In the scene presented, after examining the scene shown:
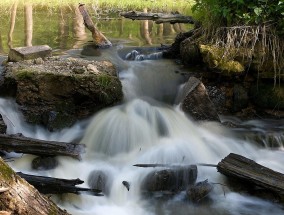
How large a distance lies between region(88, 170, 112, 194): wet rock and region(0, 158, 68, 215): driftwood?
2148 millimetres

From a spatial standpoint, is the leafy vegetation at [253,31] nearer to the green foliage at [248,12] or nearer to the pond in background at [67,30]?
the green foliage at [248,12]

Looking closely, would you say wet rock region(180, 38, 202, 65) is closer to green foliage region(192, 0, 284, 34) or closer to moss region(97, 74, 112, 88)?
green foliage region(192, 0, 284, 34)

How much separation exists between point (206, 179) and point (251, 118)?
81.1 inches

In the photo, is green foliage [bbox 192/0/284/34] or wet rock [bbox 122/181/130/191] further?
green foliage [bbox 192/0/284/34]

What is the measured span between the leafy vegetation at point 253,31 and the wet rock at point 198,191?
2527 millimetres

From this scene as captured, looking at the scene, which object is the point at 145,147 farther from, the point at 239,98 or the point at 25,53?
the point at 25,53

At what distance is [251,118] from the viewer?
676 centimetres

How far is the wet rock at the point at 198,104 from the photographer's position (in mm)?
6457

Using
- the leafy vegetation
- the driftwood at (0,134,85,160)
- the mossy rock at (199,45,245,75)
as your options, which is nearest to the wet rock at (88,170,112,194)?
the driftwood at (0,134,85,160)

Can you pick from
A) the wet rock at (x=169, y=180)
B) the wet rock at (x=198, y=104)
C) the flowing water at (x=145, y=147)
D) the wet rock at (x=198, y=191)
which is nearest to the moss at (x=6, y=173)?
the flowing water at (x=145, y=147)

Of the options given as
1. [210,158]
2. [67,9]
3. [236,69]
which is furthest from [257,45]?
[67,9]

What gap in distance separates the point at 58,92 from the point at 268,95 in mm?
3506

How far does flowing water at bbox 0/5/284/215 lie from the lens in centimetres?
479

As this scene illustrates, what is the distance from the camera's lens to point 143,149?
5.80 metres
